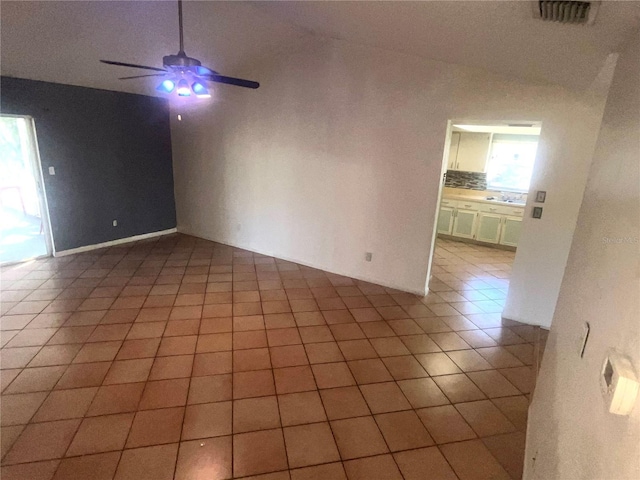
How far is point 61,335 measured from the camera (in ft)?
9.86

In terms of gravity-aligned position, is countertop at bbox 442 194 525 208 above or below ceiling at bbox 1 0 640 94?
below

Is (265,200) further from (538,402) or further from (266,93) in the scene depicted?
(538,402)

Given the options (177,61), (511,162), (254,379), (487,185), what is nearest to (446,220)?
(487,185)

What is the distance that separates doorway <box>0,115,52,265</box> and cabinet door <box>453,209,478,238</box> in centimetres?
645

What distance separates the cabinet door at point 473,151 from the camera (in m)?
6.18

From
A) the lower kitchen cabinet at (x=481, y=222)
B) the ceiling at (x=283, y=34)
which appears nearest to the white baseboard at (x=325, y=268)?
the lower kitchen cabinet at (x=481, y=222)

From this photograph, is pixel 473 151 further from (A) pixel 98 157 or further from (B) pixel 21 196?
(B) pixel 21 196

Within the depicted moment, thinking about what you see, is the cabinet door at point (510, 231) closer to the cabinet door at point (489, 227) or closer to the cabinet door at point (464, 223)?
the cabinet door at point (489, 227)

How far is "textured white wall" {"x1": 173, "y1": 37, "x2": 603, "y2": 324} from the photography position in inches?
123

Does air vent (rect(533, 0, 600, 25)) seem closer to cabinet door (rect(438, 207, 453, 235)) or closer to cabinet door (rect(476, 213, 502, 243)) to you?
cabinet door (rect(476, 213, 502, 243))

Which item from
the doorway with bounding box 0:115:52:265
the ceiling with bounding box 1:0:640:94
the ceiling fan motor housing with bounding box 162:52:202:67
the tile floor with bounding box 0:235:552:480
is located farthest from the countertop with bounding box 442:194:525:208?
the doorway with bounding box 0:115:52:265

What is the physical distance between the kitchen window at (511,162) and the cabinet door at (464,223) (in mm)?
780

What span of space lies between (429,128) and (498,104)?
0.67 meters

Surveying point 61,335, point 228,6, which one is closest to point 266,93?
point 228,6
